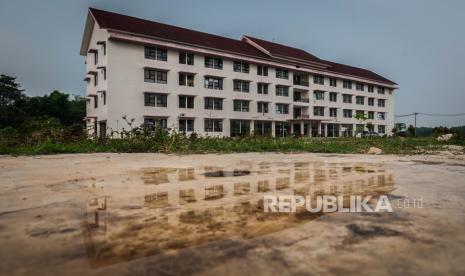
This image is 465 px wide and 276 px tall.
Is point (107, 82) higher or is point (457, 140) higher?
point (107, 82)

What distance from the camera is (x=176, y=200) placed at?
346cm

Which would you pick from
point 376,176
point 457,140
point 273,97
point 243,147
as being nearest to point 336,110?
point 273,97

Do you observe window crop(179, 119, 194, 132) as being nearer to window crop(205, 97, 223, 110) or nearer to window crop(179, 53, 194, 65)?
window crop(205, 97, 223, 110)

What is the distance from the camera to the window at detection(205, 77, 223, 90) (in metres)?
31.8

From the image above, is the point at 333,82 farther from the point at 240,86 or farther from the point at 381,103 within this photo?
the point at 240,86

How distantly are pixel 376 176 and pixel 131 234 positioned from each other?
4.64 meters

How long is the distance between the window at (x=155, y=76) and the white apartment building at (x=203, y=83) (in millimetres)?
96

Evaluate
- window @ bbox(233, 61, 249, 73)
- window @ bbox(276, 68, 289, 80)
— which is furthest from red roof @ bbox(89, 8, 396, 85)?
window @ bbox(276, 68, 289, 80)

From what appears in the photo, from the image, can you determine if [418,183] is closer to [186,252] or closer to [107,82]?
[186,252]

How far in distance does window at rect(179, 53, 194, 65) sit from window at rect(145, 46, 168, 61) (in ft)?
5.63

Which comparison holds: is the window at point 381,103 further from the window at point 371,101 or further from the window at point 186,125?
the window at point 186,125

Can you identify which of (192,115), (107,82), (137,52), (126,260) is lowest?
(126,260)

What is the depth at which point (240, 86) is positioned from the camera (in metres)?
34.6

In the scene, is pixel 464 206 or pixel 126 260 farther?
pixel 464 206
